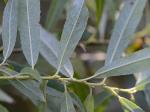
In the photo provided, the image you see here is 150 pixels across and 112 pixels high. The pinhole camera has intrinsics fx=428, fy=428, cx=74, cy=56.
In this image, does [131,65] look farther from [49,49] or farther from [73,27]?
[49,49]

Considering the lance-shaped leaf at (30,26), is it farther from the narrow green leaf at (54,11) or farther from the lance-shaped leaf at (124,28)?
the narrow green leaf at (54,11)

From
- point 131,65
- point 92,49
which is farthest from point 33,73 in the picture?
point 92,49

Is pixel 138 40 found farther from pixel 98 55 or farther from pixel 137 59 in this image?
pixel 137 59

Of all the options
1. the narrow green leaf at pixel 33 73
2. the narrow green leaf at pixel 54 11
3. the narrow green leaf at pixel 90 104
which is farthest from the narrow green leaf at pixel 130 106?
the narrow green leaf at pixel 54 11

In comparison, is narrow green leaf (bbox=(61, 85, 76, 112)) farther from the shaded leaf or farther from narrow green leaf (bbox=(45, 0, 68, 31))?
narrow green leaf (bbox=(45, 0, 68, 31))

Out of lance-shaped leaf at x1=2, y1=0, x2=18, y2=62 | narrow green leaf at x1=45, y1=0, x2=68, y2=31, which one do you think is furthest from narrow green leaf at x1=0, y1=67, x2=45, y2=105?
narrow green leaf at x1=45, y1=0, x2=68, y2=31
